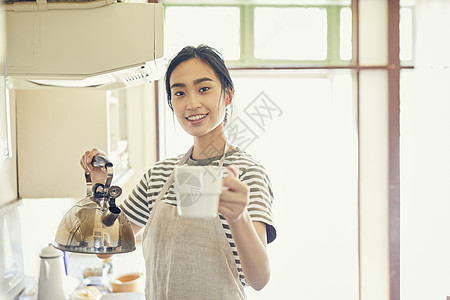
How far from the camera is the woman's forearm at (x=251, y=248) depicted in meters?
0.93

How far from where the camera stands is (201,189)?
0.80m

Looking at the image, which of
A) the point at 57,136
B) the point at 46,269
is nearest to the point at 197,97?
the point at 57,136

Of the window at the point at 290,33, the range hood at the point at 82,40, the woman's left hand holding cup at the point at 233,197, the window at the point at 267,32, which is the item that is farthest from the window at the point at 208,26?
the woman's left hand holding cup at the point at 233,197

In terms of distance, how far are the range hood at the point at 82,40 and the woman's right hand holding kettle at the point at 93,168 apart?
0.21m

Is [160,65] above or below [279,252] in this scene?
above

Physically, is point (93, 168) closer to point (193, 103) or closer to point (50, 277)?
point (193, 103)

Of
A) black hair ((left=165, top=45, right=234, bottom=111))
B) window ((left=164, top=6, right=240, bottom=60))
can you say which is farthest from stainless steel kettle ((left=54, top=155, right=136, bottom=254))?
window ((left=164, top=6, right=240, bottom=60))

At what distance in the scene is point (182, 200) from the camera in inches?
32.5

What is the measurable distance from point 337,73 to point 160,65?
2.28m

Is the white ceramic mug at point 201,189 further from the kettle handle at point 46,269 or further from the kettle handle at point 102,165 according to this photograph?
the kettle handle at point 46,269

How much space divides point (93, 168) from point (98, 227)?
189mm

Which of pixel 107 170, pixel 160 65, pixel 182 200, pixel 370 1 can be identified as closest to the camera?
pixel 182 200

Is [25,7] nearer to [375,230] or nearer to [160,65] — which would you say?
[160,65]
